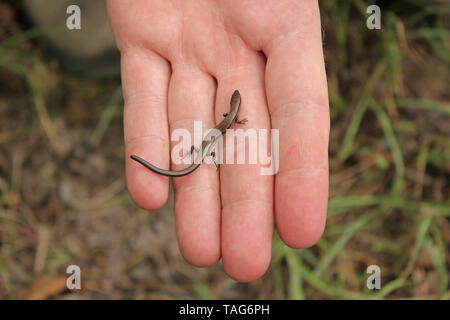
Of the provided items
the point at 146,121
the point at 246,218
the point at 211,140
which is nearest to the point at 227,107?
the point at 211,140

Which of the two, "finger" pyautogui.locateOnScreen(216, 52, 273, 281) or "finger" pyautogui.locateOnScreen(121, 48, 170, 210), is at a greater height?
"finger" pyautogui.locateOnScreen(121, 48, 170, 210)

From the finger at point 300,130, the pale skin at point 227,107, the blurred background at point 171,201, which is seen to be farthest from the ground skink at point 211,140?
the blurred background at point 171,201

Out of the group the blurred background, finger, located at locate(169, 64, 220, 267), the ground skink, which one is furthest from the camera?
the blurred background

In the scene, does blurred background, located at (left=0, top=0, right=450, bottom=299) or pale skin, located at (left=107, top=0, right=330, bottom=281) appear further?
blurred background, located at (left=0, top=0, right=450, bottom=299)

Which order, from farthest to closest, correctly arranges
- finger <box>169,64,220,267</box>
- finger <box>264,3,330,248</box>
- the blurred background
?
the blurred background < finger <box>169,64,220,267</box> < finger <box>264,3,330,248</box>

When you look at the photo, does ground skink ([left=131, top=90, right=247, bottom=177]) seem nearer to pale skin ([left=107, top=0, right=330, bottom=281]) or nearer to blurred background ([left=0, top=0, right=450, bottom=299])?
pale skin ([left=107, top=0, right=330, bottom=281])

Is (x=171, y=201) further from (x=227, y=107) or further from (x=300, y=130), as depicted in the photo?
(x=300, y=130)

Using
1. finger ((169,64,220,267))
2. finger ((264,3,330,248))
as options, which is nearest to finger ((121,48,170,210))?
finger ((169,64,220,267))
